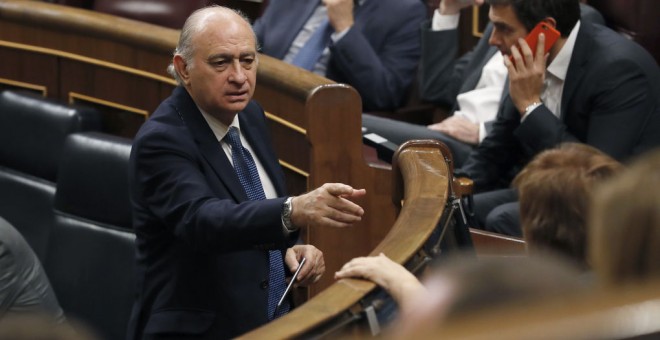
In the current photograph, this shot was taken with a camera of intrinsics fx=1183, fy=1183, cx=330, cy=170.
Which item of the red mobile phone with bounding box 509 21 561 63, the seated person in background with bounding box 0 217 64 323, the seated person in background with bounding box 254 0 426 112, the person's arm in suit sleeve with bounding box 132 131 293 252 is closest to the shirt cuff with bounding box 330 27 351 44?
the seated person in background with bounding box 254 0 426 112

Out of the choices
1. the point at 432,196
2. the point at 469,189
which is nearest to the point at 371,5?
the point at 469,189

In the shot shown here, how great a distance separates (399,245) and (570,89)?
0.90 meters

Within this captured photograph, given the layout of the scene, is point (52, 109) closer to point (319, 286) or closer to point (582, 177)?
point (319, 286)

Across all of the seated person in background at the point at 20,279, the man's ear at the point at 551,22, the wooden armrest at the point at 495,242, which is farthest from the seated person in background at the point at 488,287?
the man's ear at the point at 551,22

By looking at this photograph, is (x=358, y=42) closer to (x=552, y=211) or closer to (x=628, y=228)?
(x=552, y=211)

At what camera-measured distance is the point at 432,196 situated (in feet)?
4.44

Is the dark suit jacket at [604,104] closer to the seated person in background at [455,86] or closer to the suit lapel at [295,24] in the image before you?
the seated person in background at [455,86]

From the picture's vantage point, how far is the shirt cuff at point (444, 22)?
2.55m

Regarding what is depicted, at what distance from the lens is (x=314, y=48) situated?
8.55 ft

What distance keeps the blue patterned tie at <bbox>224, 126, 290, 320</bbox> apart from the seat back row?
92cm

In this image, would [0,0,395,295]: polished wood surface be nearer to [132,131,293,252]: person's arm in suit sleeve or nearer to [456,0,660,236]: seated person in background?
[456,0,660,236]: seated person in background

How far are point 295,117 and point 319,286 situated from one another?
1.19ft

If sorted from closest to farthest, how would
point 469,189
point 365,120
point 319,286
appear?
point 469,189
point 319,286
point 365,120

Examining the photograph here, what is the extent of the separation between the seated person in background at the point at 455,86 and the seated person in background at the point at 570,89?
105 millimetres
